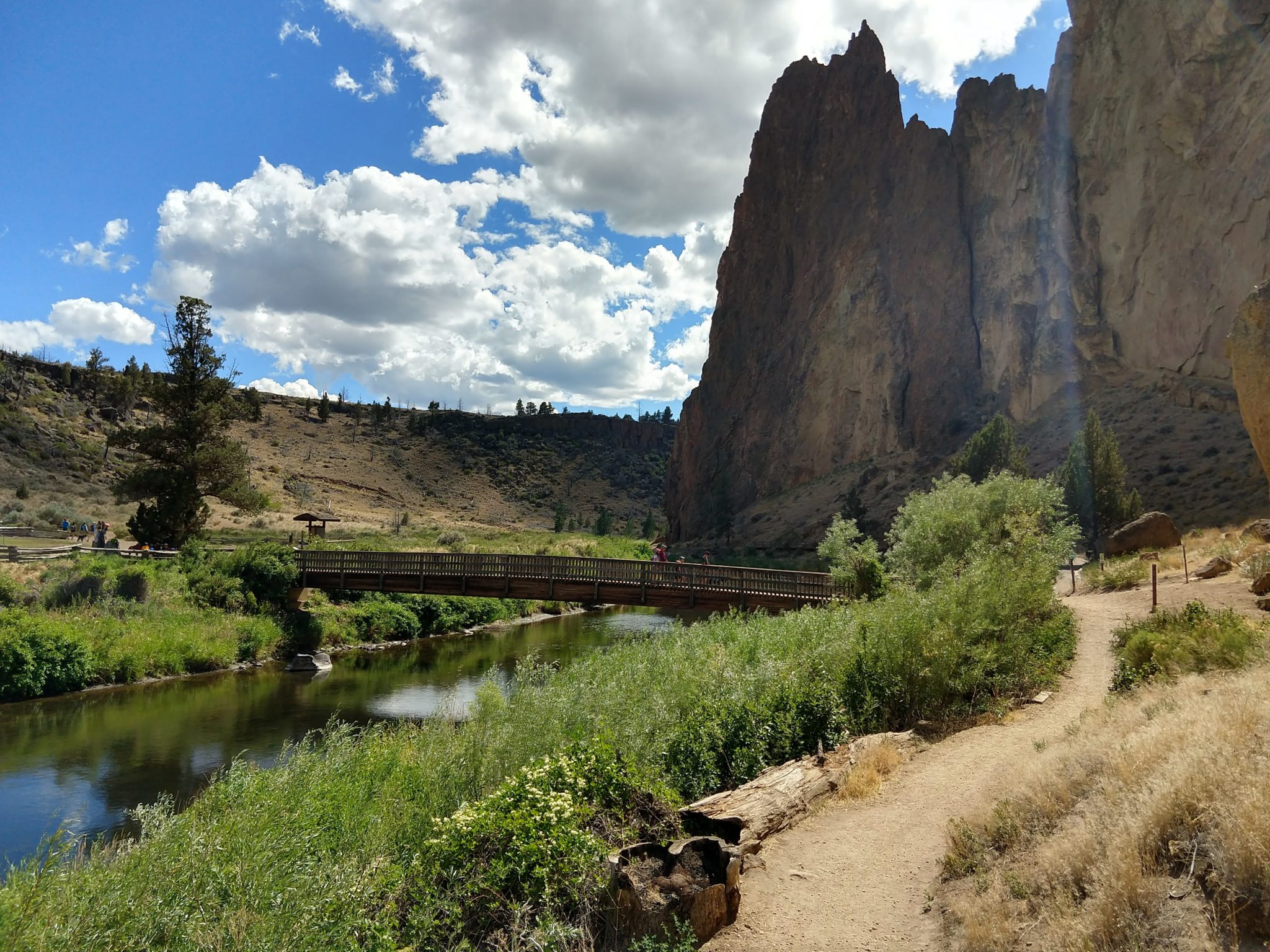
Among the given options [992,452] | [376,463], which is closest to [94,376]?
[376,463]

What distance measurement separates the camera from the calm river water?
518 inches

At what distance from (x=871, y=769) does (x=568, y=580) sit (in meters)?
17.9

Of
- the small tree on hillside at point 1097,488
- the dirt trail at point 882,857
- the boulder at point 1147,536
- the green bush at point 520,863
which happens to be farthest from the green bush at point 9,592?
the small tree on hillside at point 1097,488

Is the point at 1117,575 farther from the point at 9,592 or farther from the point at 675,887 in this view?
the point at 9,592

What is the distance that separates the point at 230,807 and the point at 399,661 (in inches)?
842

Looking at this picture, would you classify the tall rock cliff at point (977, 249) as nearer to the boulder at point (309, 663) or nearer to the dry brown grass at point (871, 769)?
the dry brown grass at point (871, 769)

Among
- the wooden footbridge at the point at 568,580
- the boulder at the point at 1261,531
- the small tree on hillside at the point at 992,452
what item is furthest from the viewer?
the small tree on hillside at the point at 992,452

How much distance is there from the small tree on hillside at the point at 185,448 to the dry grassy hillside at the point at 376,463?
1796 cm

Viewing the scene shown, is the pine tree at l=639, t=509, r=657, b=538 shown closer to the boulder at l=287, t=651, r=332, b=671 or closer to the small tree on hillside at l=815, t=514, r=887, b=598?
the small tree on hillside at l=815, t=514, r=887, b=598

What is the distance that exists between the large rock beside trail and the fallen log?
12012mm

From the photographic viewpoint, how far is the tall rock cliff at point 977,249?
1631 inches

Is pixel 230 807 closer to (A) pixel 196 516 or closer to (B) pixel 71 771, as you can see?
(B) pixel 71 771

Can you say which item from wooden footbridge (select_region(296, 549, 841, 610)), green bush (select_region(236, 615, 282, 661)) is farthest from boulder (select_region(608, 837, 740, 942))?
green bush (select_region(236, 615, 282, 661))

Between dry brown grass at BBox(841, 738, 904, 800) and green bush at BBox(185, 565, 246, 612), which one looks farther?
green bush at BBox(185, 565, 246, 612)
